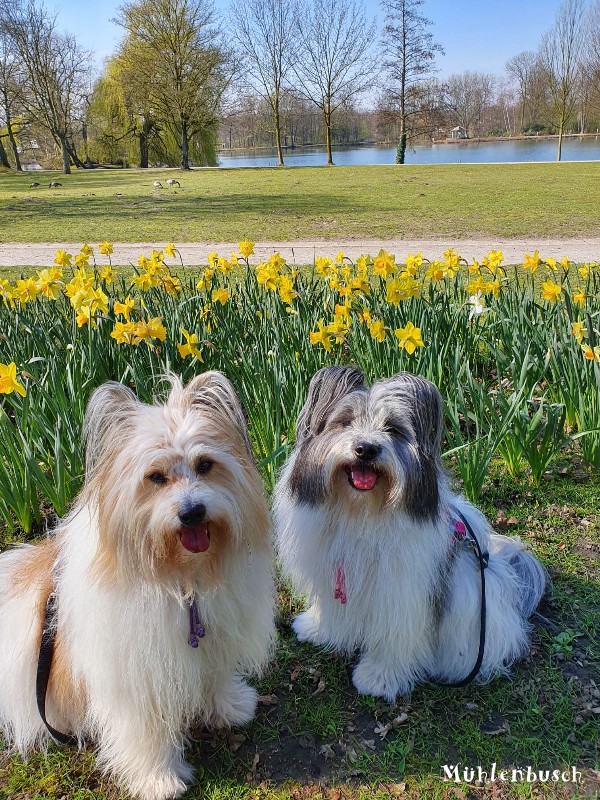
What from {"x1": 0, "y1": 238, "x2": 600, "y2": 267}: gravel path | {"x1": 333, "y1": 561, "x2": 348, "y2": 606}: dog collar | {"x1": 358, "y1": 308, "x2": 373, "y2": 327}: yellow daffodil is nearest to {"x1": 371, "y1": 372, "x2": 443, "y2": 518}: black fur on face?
{"x1": 333, "y1": 561, "x2": 348, "y2": 606}: dog collar

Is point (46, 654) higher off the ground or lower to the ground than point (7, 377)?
lower

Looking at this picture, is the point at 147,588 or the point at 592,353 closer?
the point at 147,588

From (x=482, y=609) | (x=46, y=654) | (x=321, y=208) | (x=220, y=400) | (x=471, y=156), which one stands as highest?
(x=471, y=156)

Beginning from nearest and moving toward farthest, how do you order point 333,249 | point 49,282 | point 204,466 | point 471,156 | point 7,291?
point 204,466
point 49,282
point 7,291
point 333,249
point 471,156

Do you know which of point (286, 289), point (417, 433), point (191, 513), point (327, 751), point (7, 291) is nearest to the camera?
point (191, 513)

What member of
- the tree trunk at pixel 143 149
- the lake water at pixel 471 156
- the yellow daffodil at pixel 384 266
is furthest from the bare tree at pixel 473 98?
the yellow daffodil at pixel 384 266

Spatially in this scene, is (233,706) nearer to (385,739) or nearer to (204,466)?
(385,739)

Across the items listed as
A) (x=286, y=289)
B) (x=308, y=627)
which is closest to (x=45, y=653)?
(x=308, y=627)

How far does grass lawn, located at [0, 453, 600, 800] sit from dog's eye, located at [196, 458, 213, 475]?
1.37 m

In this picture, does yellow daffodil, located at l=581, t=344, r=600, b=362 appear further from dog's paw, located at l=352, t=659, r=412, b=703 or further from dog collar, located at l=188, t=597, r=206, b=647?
dog collar, located at l=188, t=597, r=206, b=647

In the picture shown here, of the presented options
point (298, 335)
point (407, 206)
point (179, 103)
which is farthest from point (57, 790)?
→ point (179, 103)

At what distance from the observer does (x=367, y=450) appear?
201 centimetres

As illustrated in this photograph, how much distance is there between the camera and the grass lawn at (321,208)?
14094 millimetres

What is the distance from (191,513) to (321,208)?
1778cm
